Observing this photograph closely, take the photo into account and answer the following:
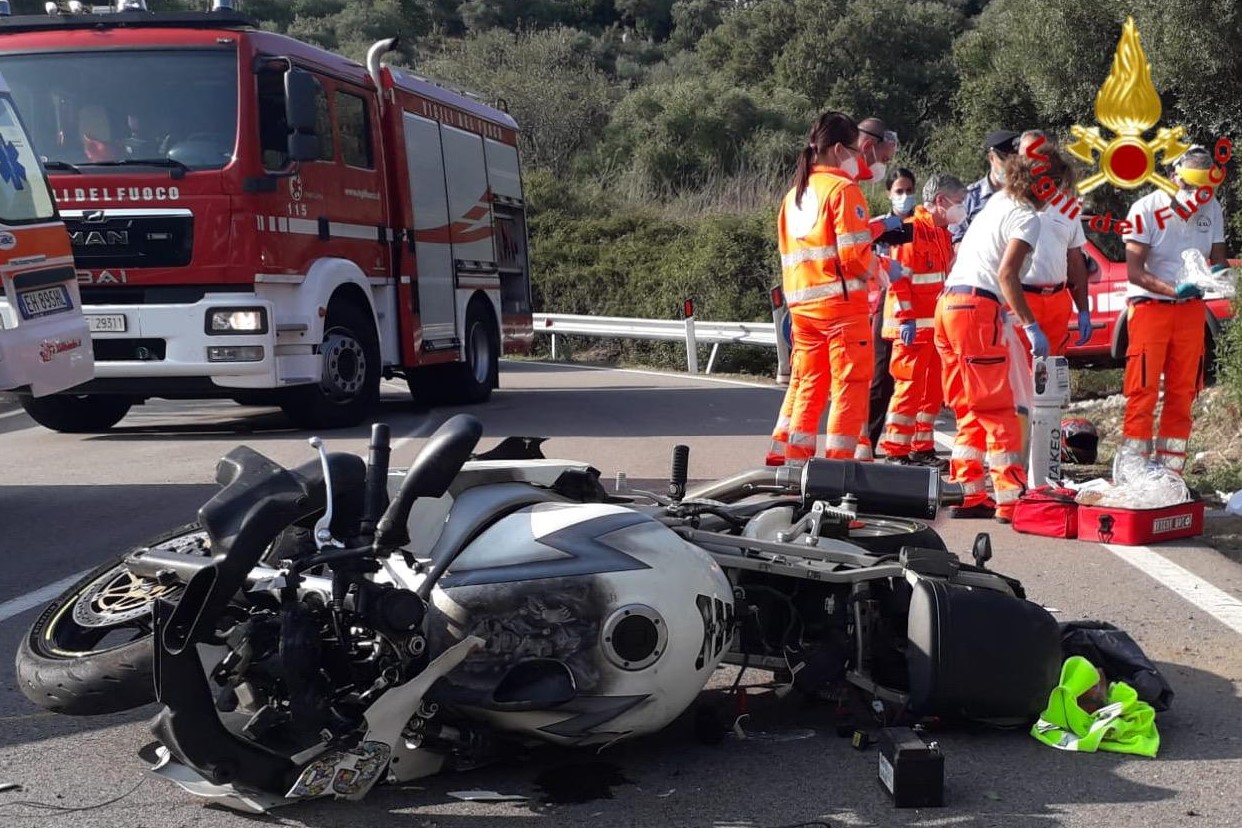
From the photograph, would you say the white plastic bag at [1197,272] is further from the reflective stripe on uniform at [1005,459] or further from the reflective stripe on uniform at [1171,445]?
the reflective stripe on uniform at [1005,459]

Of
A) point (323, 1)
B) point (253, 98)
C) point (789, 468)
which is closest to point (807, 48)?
point (323, 1)

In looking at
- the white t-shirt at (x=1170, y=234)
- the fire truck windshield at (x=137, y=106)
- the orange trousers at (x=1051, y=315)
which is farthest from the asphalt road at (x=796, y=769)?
the fire truck windshield at (x=137, y=106)

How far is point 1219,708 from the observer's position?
14.4 feet

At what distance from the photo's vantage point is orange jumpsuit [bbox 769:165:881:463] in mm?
7410

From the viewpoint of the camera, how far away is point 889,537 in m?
4.46

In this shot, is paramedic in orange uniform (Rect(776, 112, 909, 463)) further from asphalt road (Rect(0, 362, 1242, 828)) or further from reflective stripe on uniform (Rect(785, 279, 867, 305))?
asphalt road (Rect(0, 362, 1242, 828))

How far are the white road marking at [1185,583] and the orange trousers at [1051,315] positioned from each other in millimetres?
1186

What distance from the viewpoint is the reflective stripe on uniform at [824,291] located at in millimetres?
7453

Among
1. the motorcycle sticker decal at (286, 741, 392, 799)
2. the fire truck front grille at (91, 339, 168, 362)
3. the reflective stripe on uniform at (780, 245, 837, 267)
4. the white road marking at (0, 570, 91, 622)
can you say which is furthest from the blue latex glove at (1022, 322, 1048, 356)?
the fire truck front grille at (91, 339, 168, 362)

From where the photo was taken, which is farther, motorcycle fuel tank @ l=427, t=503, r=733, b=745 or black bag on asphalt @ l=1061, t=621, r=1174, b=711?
black bag on asphalt @ l=1061, t=621, r=1174, b=711

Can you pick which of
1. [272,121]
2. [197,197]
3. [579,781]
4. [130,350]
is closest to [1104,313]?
[272,121]

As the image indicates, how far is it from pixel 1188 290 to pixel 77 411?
8651 mm

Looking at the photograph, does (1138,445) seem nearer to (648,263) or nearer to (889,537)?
(889,537)

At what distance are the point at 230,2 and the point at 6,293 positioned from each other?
4524mm
